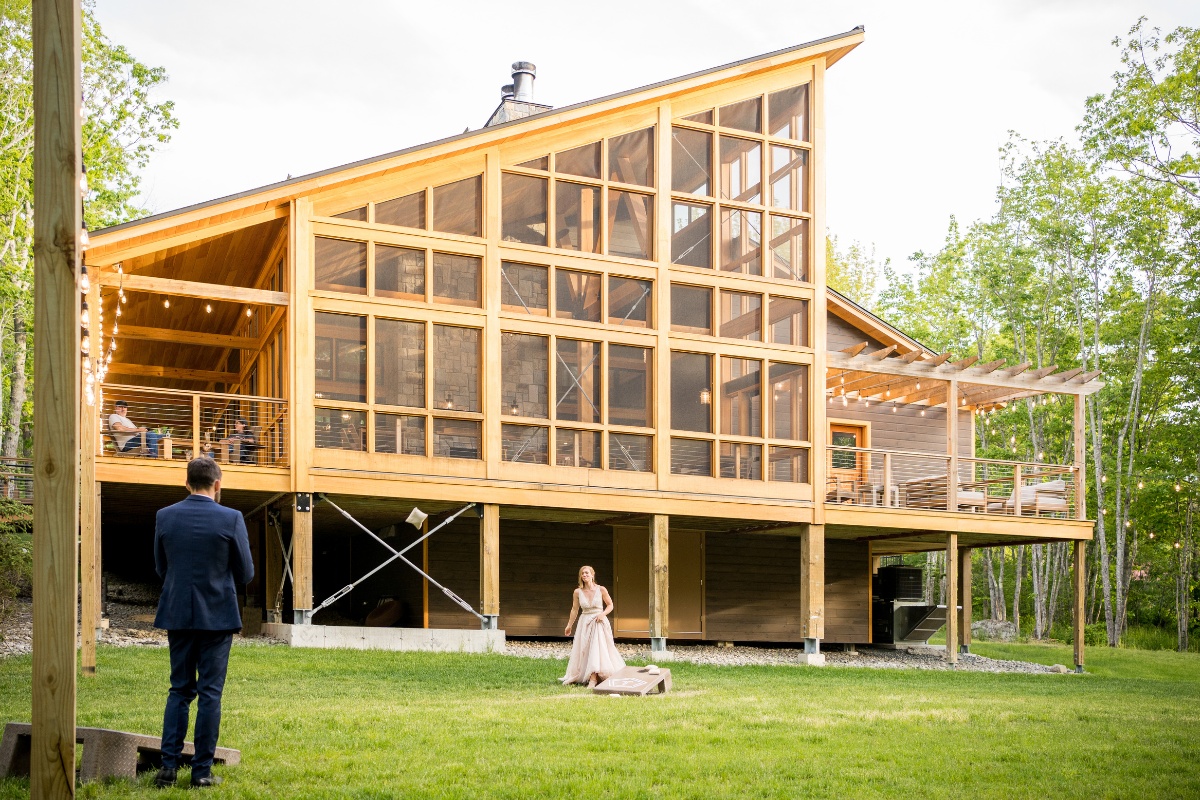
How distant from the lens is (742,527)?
843 inches

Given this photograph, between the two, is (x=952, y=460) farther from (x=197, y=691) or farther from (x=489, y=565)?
(x=197, y=691)

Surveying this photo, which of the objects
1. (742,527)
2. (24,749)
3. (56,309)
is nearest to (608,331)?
(742,527)

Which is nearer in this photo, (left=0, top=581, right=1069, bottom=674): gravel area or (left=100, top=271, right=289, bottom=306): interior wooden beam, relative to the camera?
(left=100, top=271, right=289, bottom=306): interior wooden beam

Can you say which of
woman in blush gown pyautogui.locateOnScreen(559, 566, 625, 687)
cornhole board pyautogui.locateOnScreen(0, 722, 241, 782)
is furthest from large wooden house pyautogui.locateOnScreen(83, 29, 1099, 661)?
cornhole board pyautogui.locateOnScreen(0, 722, 241, 782)

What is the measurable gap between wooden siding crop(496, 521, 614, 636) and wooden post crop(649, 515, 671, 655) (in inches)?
115

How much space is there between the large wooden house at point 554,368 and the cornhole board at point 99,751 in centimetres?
1038

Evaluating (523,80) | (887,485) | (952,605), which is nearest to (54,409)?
(887,485)

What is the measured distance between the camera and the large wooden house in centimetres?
1712

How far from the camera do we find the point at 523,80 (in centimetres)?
2717

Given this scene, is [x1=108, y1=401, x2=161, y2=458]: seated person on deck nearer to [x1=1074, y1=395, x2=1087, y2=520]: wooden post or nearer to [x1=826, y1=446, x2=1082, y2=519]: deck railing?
[x1=826, y1=446, x2=1082, y2=519]: deck railing

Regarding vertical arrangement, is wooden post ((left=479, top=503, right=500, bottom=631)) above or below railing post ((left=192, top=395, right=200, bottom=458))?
below

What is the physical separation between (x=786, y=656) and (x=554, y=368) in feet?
22.8

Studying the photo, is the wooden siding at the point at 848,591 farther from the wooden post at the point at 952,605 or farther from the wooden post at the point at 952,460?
the wooden post at the point at 952,460

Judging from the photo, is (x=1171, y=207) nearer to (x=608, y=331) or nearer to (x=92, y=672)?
(x=608, y=331)
